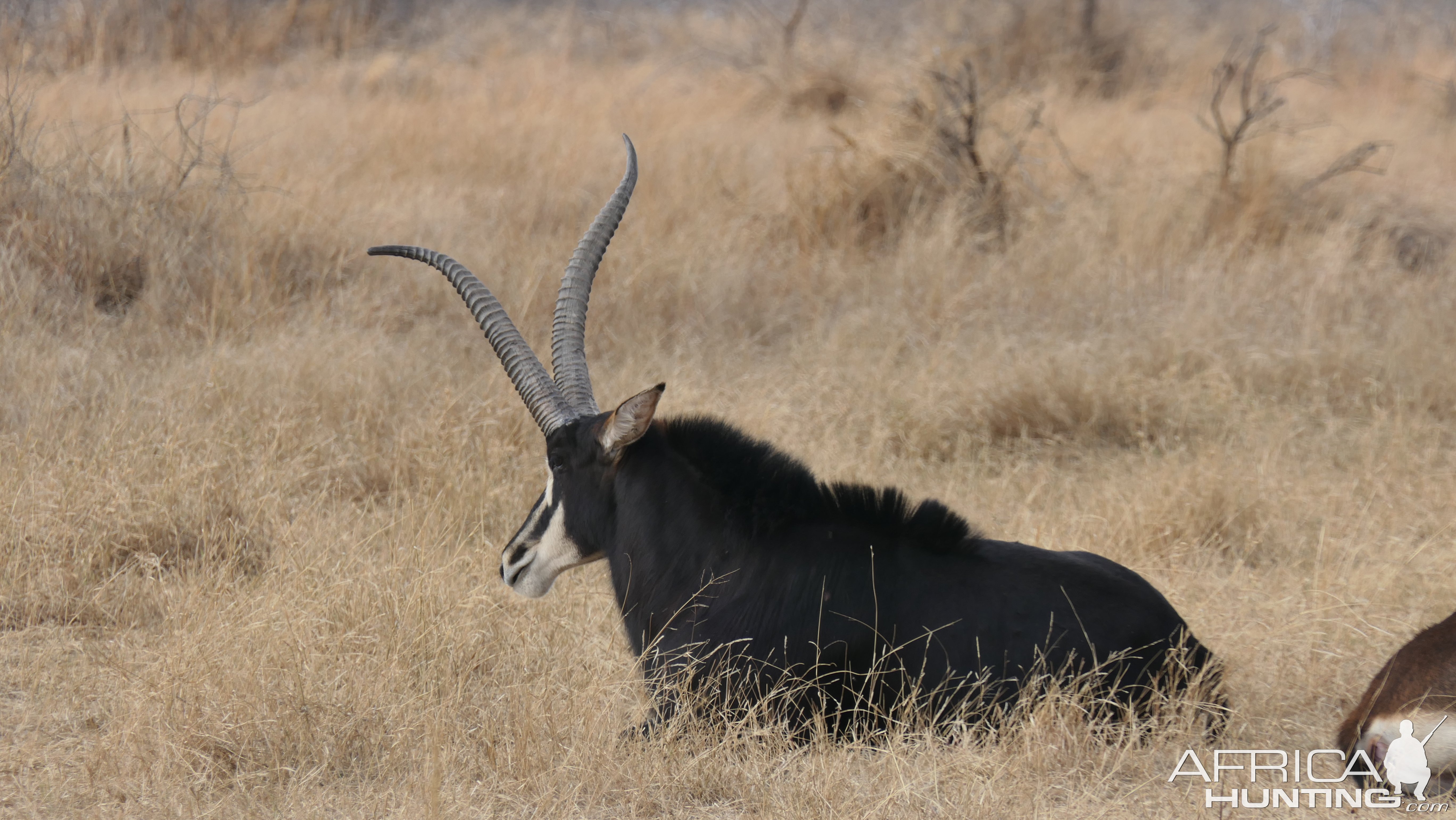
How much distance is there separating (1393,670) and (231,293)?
5.48 m

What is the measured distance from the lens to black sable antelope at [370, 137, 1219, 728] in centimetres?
326

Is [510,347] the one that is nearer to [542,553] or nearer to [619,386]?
[542,553]

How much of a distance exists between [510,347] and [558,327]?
0.17 metres

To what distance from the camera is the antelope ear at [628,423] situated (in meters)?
3.11

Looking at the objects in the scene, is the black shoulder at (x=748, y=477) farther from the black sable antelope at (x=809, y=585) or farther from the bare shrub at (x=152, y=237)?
the bare shrub at (x=152, y=237)

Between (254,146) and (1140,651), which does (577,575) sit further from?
(254,146)

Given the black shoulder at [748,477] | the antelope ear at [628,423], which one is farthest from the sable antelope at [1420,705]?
the antelope ear at [628,423]

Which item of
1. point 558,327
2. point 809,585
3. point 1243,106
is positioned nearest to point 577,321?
point 558,327

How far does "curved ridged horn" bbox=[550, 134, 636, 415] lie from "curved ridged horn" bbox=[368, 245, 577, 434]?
58mm

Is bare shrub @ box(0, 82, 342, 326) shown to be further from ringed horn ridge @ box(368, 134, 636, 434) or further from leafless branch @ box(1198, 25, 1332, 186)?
leafless branch @ box(1198, 25, 1332, 186)

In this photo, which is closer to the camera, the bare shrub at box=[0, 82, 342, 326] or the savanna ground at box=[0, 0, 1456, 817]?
the savanna ground at box=[0, 0, 1456, 817]

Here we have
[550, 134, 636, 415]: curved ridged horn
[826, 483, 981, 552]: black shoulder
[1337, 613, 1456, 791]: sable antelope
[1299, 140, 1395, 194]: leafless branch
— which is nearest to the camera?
[1337, 613, 1456, 791]: sable antelope

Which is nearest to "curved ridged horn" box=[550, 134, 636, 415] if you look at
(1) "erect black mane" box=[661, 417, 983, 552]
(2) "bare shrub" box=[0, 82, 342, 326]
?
(1) "erect black mane" box=[661, 417, 983, 552]

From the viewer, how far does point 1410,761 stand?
9.76 feet
